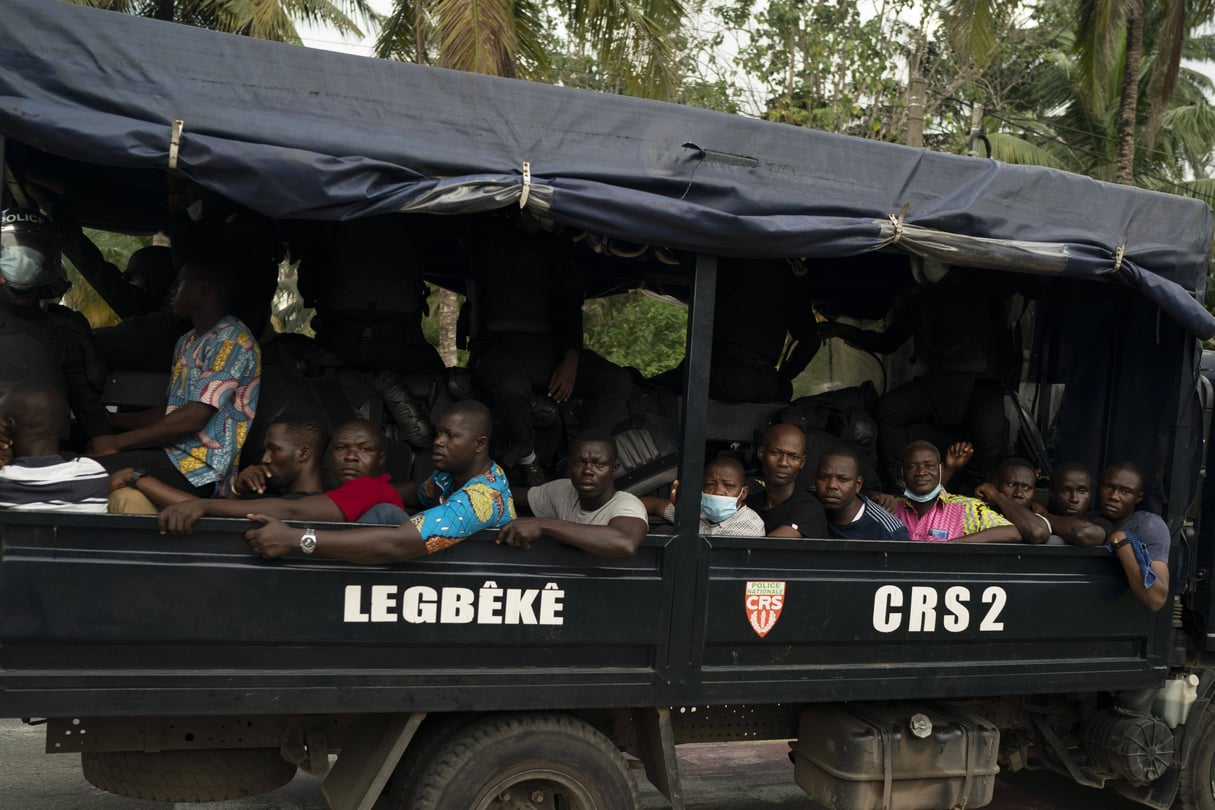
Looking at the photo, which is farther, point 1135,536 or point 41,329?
point 1135,536

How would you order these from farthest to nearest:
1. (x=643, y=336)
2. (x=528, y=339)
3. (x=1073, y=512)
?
1. (x=643, y=336)
2. (x=528, y=339)
3. (x=1073, y=512)

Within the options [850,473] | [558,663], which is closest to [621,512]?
[558,663]

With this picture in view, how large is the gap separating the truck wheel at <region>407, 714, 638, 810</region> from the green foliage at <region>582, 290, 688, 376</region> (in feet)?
28.6

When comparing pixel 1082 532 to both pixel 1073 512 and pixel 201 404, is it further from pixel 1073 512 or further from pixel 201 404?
pixel 201 404

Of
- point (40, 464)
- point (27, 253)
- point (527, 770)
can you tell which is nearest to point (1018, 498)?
point (527, 770)

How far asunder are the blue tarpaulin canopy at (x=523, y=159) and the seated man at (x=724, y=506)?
0.93m

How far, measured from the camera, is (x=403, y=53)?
1152 cm

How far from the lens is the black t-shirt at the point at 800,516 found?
13.7 feet

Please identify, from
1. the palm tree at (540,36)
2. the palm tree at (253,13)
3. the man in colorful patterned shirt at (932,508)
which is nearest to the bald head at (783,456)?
the man in colorful patterned shirt at (932,508)

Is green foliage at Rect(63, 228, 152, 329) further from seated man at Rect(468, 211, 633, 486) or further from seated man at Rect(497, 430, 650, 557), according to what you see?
seated man at Rect(497, 430, 650, 557)

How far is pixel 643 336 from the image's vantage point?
498 inches

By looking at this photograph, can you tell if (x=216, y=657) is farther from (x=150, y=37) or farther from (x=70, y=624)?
(x=150, y=37)

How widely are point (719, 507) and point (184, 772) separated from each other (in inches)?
81.6

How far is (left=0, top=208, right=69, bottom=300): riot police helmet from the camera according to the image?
381 cm
